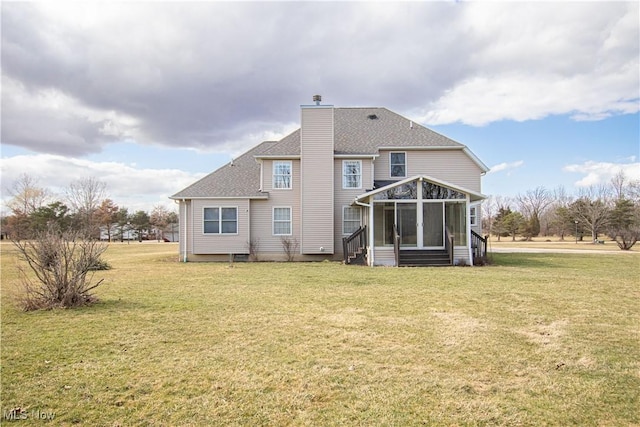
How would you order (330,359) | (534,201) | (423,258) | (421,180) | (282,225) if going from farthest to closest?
(534,201) → (282,225) → (421,180) → (423,258) → (330,359)

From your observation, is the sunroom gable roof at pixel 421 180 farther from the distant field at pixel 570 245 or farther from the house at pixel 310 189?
the distant field at pixel 570 245

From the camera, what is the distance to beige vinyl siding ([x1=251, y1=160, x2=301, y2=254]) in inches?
811

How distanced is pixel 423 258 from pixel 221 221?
33.4 ft

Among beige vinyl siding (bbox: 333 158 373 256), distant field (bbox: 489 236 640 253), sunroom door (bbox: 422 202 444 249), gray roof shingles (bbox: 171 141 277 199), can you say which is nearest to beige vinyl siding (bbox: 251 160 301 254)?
gray roof shingles (bbox: 171 141 277 199)

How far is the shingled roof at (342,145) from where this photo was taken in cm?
2059

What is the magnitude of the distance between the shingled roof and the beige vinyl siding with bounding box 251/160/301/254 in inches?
21.0

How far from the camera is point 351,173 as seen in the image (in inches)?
810

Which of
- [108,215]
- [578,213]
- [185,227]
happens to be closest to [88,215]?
[108,215]

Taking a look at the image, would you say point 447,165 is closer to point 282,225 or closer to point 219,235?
point 282,225

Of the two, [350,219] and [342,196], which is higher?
[342,196]

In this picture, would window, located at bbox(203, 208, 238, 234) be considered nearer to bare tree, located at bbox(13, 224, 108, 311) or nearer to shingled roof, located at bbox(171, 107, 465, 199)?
shingled roof, located at bbox(171, 107, 465, 199)

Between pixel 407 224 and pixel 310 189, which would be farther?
pixel 310 189

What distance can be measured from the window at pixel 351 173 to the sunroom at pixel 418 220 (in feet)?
10.3

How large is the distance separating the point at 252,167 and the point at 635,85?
17.9 meters
